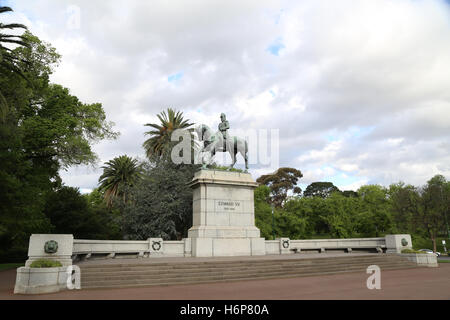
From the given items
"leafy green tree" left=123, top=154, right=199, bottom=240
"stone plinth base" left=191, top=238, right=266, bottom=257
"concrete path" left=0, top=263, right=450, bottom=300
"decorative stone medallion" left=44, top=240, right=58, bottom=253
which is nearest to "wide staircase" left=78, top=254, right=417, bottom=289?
"concrete path" left=0, top=263, right=450, bottom=300

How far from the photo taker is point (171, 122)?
4900cm

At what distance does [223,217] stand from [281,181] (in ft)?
228

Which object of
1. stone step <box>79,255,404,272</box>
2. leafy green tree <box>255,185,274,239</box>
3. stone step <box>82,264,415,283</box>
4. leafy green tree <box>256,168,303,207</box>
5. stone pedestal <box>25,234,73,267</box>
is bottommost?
stone step <box>82,264,415,283</box>

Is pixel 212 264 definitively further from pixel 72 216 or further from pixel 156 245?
pixel 72 216

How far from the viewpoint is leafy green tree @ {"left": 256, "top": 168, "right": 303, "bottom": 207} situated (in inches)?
3423

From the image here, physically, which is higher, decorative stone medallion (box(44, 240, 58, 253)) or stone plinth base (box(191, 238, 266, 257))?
decorative stone medallion (box(44, 240, 58, 253))

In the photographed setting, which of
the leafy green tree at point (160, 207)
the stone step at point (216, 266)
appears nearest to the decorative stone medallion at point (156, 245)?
the stone step at point (216, 266)

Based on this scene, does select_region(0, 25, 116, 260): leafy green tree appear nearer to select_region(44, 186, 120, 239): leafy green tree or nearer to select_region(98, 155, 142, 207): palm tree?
select_region(44, 186, 120, 239): leafy green tree

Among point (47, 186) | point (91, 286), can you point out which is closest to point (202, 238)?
point (91, 286)

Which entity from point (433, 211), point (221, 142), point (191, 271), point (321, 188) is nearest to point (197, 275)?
point (191, 271)

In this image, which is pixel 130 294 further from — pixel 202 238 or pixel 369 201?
pixel 369 201

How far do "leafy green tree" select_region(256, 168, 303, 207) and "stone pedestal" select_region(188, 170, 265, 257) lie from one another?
6457cm

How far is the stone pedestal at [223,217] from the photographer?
20.1 meters

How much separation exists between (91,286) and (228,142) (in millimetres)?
Answer: 13954
